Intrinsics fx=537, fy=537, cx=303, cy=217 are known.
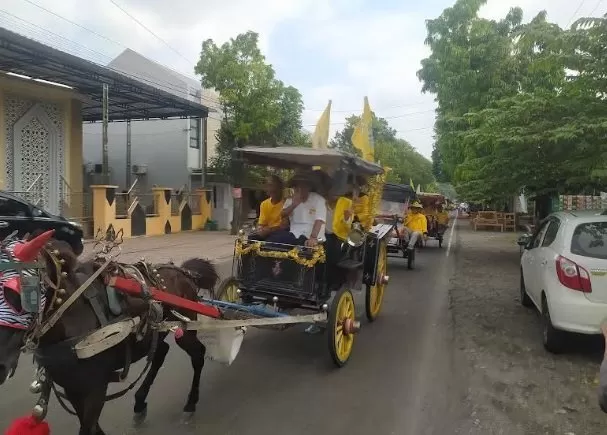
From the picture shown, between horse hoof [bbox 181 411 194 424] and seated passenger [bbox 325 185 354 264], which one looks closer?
horse hoof [bbox 181 411 194 424]

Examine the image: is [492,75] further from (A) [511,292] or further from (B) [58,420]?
(B) [58,420]

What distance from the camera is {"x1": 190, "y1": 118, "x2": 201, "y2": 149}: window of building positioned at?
25.4m

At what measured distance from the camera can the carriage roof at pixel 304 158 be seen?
212 inches

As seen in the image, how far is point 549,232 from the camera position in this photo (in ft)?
21.9

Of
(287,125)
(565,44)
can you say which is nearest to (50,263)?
(565,44)

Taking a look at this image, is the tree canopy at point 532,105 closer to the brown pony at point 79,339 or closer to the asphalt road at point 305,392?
the asphalt road at point 305,392

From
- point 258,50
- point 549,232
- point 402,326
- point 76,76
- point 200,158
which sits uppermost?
point 258,50

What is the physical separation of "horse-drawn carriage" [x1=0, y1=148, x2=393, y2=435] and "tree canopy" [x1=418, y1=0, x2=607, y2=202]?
3.17 m

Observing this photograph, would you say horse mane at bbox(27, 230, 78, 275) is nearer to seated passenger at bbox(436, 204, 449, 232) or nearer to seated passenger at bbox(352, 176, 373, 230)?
seated passenger at bbox(352, 176, 373, 230)

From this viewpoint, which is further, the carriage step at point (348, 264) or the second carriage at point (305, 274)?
the carriage step at point (348, 264)

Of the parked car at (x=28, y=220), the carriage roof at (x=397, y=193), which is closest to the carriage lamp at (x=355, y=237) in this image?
the parked car at (x=28, y=220)

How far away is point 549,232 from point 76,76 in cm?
1392

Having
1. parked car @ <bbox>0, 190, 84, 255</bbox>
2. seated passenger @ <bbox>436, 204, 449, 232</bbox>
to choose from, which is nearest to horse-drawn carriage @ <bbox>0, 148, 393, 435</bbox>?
parked car @ <bbox>0, 190, 84, 255</bbox>

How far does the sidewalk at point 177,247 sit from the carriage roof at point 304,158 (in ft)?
22.3
